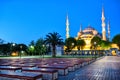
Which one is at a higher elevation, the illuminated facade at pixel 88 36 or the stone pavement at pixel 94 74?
the illuminated facade at pixel 88 36

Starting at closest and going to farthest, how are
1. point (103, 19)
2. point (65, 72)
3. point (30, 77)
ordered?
point (30, 77)
point (65, 72)
point (103, 19)

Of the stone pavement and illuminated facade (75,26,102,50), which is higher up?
illuminated facade (75,26,102,50)

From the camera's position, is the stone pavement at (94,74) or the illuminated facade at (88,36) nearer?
the stone pavement at (94,74)

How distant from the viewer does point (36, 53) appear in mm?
74938

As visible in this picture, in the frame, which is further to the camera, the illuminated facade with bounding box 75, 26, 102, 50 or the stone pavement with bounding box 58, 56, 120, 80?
the illuminated facade with bounding box 75, 26, 102, 50

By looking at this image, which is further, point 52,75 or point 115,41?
point 115,41

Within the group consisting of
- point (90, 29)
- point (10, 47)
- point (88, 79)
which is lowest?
point (88, 79)

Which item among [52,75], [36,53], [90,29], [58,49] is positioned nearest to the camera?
[52,75]

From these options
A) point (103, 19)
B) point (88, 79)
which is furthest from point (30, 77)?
point (103, 19)

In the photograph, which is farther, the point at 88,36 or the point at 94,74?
the point at 88,36

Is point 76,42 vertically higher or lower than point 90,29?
lower

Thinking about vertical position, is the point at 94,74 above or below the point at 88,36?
below

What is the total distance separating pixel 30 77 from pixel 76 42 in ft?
250

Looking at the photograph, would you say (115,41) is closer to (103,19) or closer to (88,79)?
(103,19)
